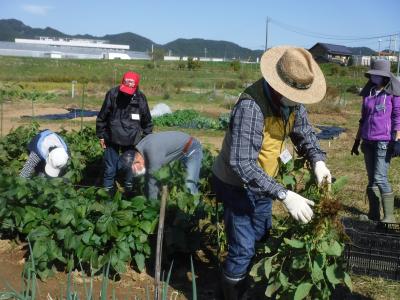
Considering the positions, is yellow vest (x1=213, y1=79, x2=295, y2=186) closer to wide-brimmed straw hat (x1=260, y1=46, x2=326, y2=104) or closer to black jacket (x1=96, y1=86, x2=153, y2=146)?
wide-brimmed straw hat (x1=260, y1=46, x2=326, y2=104)

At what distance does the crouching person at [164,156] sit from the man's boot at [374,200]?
1572mm

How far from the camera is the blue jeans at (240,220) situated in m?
2.47

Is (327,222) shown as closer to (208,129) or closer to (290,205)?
(290,205)

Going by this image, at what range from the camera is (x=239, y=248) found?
2494mm

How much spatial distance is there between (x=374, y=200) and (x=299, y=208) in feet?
8.03

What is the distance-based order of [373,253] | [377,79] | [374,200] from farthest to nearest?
[374,200] < [377,79] < [373,253]

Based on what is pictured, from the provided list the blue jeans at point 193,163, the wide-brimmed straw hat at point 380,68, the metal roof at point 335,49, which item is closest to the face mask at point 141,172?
the blue jeans at point 193,163

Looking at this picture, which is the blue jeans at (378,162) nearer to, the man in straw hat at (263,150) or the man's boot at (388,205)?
the man's boot at (388,205)

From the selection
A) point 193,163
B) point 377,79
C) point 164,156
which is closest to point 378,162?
point 377,79

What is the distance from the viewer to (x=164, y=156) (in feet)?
11.5

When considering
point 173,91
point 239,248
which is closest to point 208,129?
point 239,248

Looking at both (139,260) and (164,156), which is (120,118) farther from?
(139,260)

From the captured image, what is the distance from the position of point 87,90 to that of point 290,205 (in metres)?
21.5

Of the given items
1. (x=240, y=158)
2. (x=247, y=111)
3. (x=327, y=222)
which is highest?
(x=247, y=111)
